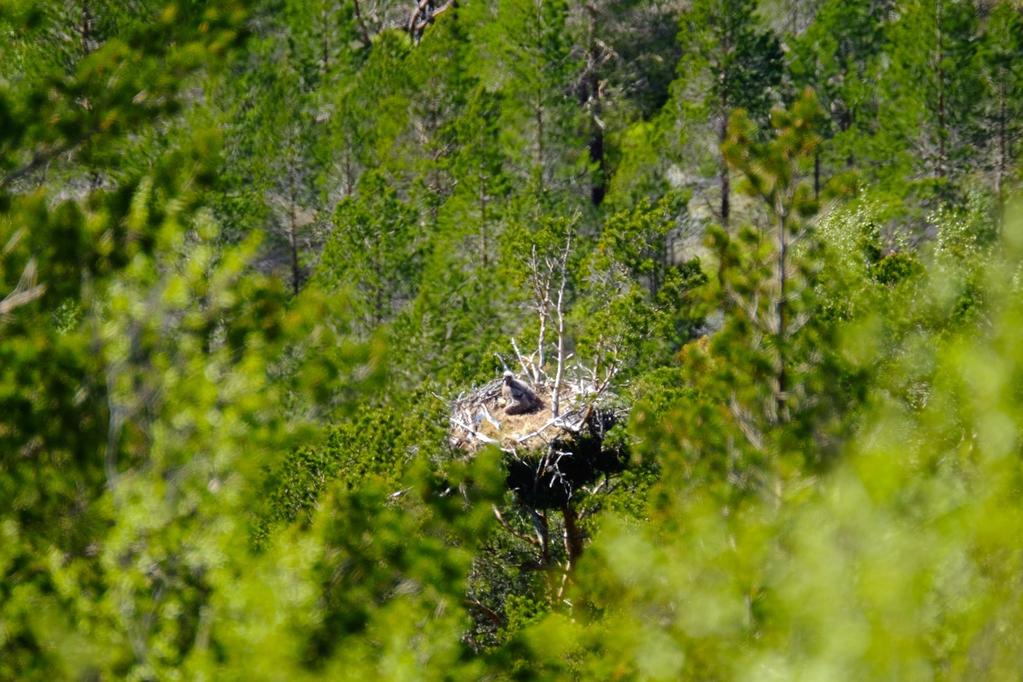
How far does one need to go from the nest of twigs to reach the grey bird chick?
65mm

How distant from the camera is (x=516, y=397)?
15.0 m

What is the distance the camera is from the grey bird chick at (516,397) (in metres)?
14.9

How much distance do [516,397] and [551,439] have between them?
969 mm

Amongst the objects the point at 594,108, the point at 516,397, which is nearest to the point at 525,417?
the point at 516,397

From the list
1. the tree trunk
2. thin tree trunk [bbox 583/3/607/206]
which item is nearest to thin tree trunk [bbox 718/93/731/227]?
the tree trunk

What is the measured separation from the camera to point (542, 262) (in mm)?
18688

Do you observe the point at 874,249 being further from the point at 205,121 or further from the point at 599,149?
the point at 599,149

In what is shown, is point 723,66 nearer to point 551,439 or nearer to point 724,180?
point 724,180

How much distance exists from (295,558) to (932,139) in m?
33.1

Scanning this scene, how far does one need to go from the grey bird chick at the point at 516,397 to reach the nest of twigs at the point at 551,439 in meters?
0.07

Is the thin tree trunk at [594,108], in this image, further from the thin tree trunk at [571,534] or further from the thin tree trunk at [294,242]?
the thin tree trunk at [571,534]

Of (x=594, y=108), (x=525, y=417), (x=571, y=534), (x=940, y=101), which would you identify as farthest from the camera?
(x=594, y=108)

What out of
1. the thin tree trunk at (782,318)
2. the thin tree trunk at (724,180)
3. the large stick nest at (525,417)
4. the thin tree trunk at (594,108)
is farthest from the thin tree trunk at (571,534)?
the thin tree trunk at (594,108)

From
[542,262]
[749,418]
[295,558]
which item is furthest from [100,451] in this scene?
[542,262]
